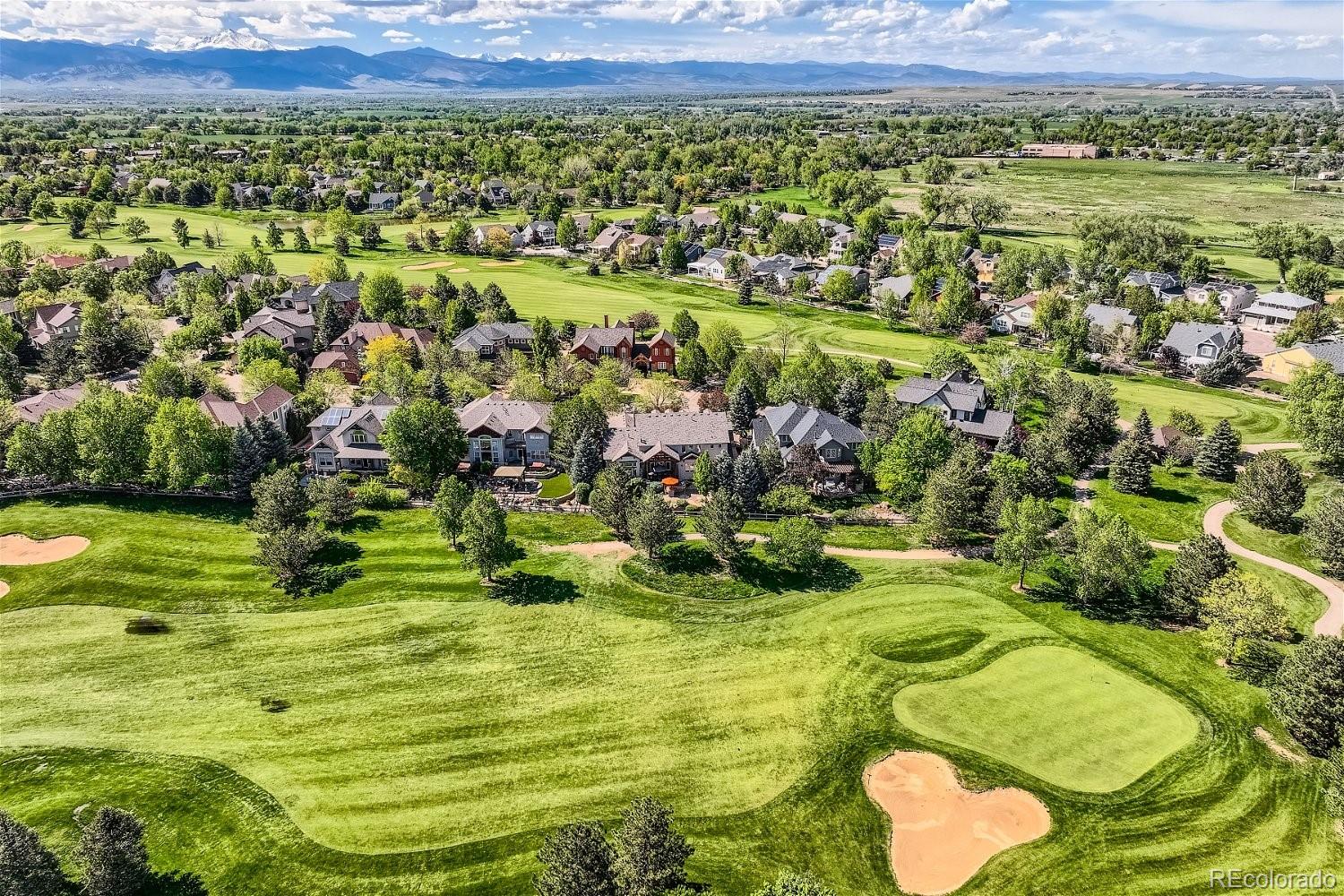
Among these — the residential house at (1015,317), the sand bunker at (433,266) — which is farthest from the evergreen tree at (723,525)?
the sand bunker at (433,266)

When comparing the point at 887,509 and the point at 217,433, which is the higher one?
the point at 217,433

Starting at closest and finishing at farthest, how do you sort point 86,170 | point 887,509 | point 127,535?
point 127,535 < point 887,509 < point 86,170

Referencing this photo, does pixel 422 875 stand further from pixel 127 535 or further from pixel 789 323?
pixel 789 323

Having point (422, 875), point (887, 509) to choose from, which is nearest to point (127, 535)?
point (422, 875)

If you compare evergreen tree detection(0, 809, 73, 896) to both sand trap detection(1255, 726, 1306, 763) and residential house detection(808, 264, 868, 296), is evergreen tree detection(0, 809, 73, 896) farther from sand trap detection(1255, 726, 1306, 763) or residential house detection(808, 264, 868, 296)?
residential house detection(808, 264, 868, 296)

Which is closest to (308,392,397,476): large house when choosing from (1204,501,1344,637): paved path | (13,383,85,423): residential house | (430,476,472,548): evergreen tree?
(430,476,472,548): evergreen tree

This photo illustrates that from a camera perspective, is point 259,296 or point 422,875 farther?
point 259,296
